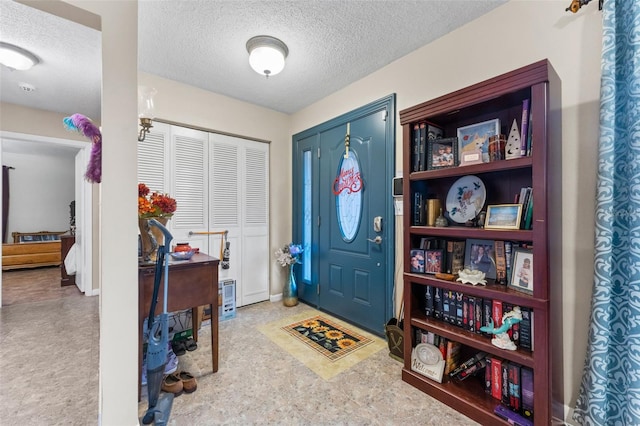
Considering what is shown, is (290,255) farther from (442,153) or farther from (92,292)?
(92,292)

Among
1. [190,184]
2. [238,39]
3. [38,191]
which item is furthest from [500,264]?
[38,191]

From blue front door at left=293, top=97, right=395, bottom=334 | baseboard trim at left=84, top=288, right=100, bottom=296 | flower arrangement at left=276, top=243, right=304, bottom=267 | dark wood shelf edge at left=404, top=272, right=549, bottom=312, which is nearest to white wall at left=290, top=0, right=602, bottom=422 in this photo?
dark wood shelf edge at left=404, top=272, right=549, bottom=312

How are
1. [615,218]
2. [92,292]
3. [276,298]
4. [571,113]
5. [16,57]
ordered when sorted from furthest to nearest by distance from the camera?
[92,292] → [276,298] → [16,57] → [571,113] → [615,218]

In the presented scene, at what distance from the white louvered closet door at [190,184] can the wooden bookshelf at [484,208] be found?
2.26 m

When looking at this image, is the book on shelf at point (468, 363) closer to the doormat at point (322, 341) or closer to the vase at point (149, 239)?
the doormat at point (322, 341)

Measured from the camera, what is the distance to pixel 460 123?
1957 millimetres

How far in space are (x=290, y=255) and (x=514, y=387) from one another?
8.18 ft

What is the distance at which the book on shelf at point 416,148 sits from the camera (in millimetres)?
1913

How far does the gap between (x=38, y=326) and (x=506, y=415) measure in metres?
4.13

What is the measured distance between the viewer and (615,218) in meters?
1.32

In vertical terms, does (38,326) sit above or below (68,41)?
below

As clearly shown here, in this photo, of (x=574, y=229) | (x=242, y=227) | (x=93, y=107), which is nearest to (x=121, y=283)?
(x=242, y=227)

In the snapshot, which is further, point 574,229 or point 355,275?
point 355,275

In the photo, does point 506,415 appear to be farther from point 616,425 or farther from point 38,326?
point 38,326
